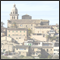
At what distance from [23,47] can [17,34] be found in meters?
13.9

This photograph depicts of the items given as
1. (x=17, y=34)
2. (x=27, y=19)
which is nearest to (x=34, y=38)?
(x=17, y=34)

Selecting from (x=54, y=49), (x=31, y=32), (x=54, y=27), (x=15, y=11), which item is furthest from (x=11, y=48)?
(x=15, y=11)

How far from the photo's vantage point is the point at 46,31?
72.6 metres

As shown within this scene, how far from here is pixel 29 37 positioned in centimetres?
6744

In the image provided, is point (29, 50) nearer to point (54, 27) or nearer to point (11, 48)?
point (11, 48)

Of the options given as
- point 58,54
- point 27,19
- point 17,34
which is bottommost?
point 58,54

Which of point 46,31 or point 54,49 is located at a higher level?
point 46,31

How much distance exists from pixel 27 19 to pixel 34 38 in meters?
17.3

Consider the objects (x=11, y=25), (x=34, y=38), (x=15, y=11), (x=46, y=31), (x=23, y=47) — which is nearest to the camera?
(x=23, y=47)

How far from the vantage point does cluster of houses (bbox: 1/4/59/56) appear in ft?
185

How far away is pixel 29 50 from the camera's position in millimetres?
56469

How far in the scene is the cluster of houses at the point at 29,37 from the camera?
56.3m

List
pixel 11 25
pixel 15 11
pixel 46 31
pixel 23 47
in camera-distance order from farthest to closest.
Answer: pixel 15 11
pixel 11 25
pixel 46 31
pixel 23 47

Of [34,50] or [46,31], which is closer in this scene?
[34,50]
